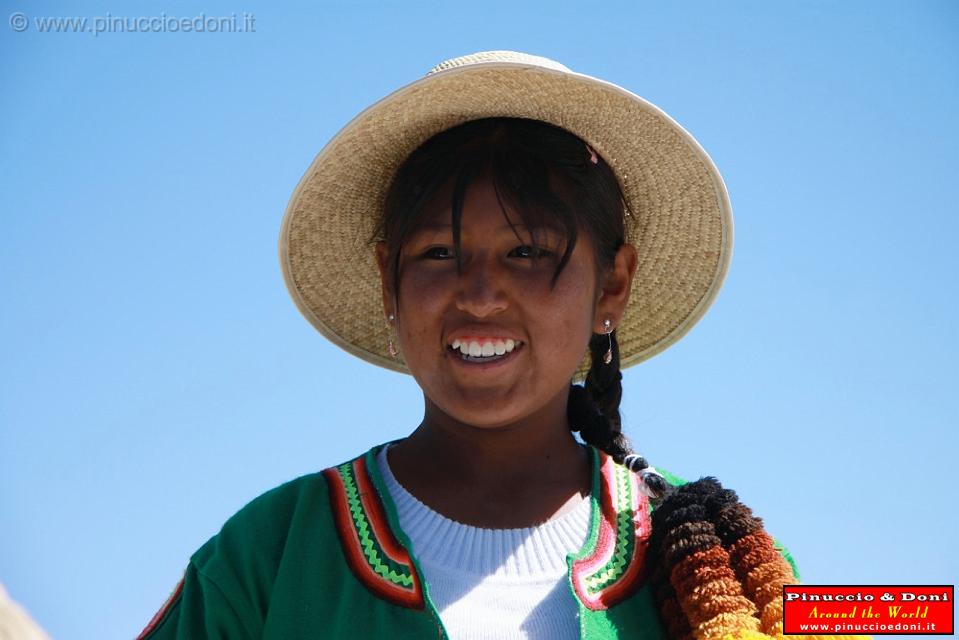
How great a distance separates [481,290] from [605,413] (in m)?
0.64

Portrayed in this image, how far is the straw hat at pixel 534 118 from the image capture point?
244 centimetres

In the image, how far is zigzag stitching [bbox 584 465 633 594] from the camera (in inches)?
86.4

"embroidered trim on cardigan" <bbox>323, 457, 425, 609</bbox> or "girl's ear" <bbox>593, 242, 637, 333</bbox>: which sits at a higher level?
"girl's ear" <bbox>593, 242, 637, 333</bbox>

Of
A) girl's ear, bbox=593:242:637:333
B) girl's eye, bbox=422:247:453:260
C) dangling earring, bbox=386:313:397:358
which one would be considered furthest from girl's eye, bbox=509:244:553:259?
dangling earring, bbox=386:313:397:358

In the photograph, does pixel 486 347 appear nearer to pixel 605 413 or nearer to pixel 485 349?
pixel 485 349

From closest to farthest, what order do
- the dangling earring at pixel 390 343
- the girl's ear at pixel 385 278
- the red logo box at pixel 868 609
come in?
the red logo box at pixel 868 609 → the girl's ear at pixel 385 278 → the dangling earring at pixel 390 343

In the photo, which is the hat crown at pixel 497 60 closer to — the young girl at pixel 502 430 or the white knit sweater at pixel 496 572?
the young girl at pixel 502 430

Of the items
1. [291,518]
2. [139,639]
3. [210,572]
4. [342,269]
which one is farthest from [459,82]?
[139,639]

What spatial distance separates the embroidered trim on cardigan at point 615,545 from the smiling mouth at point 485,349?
1.28 ft

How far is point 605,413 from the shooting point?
2727 mm

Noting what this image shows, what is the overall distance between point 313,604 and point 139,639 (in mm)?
351

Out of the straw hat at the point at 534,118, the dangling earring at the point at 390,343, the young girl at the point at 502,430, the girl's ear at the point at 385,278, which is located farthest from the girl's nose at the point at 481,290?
the dangling earring at the point at 390,343

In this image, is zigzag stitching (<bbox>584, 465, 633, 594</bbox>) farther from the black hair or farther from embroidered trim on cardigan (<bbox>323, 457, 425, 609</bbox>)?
embroidered trim on cardigan (<bbox>323, 457, 425, 609</bbox>)

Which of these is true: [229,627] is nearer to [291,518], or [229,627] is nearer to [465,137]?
[291,518]
